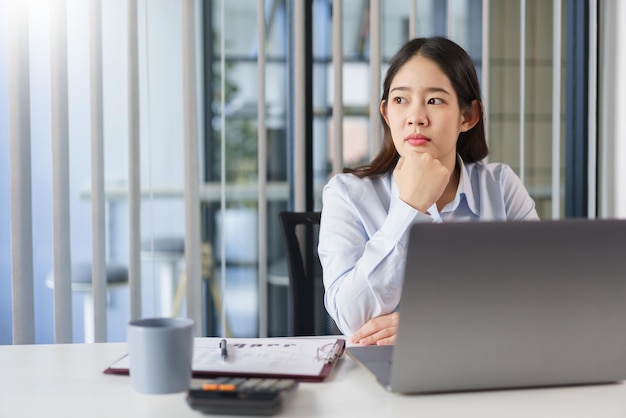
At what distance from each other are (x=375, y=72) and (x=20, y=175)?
131 centimetres

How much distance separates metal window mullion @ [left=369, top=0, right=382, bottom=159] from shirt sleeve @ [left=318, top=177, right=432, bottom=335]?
2.73 ft

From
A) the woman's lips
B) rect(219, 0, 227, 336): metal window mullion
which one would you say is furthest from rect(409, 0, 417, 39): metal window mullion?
the woman's lips

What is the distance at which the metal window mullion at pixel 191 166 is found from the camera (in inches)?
97.4

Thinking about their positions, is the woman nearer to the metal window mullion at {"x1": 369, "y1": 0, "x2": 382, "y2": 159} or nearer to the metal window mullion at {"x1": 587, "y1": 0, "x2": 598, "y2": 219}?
the metal window mullion at {"x1": 369, "y1": 0, "x2": 382, "y2": 159}

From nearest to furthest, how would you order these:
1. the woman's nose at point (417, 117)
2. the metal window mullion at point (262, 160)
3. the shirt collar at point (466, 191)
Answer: the woman's nose at point (417, 117) < the shirt collar at point (466, 191) < the metal window mullion at point (262, 160)

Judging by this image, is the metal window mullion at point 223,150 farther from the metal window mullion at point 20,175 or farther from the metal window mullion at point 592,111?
the metal window mullion at point 592,111

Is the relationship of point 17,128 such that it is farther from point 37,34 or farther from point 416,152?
point 416,152

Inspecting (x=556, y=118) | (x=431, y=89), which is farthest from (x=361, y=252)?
(x=556, y=118)

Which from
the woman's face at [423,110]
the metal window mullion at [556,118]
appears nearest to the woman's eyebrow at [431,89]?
the woman's face at [423,110]

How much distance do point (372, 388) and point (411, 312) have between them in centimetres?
20

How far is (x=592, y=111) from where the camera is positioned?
9.05ft

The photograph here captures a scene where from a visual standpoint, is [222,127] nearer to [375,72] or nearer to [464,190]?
[375,72]

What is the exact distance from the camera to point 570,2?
110 inches

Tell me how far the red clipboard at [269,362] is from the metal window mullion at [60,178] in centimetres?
135
